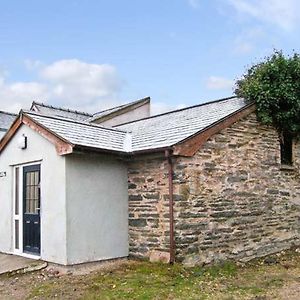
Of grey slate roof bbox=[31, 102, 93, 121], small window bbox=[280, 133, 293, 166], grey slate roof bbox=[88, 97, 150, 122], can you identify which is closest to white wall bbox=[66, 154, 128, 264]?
small window bbox=[280, 133, 293, 166]

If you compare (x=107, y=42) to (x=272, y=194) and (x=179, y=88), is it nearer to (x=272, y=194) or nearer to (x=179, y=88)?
(x=179, y=88)

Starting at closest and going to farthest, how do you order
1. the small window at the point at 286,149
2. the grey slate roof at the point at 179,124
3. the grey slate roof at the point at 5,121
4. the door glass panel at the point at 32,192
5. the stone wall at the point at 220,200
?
1. the stone wall at the point at 220,200
2. the grey slate roof at the point at 179,124
3. the door glass panel at the point at 32,192
4. the small window at the point at 286,149
5. the grey slate roof at the point at 5,121

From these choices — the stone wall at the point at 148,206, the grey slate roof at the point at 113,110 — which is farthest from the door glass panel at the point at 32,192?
the grey slate roof at the point at 113,110

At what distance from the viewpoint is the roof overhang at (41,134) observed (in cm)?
1033

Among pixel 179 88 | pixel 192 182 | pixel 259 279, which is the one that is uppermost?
pixel 179 88

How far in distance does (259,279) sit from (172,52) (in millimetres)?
8900

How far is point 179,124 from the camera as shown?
41.3 ft

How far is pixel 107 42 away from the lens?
1509 cm

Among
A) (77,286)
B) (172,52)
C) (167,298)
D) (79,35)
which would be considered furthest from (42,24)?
(167,298)

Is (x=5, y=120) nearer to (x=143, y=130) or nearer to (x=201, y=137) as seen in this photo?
(x=143, y=130)

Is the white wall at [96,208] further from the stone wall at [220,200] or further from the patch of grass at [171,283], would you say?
the patch of grass at [171,283]

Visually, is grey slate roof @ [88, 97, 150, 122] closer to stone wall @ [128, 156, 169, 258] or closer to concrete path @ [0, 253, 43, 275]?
stone wall @ [128, 156, 169, 258]

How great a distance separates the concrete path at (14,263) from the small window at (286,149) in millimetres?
8357

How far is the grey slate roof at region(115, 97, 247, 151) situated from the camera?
1134 centimetres
